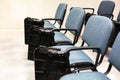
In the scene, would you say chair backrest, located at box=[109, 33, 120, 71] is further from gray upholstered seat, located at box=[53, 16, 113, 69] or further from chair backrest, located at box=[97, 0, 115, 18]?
chair backrest, located at box=[97, 0, 115, 18]

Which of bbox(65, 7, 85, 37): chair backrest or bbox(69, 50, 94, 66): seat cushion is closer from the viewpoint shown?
bbox(69, 50, 94, 66): seat cushion

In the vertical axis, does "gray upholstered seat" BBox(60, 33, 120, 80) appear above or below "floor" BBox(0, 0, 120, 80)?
above

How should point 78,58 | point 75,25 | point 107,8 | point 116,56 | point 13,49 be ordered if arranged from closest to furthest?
point 116,56
point 78,58
point 75,25
point 13,49
point 107,8

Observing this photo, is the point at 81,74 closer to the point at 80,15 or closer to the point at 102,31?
the point at 102,31

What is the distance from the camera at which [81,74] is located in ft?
5.44

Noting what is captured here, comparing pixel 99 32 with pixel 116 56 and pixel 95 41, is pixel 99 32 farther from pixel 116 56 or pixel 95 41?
pixel 116 56

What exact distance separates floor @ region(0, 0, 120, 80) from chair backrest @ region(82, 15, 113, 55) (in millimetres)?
927

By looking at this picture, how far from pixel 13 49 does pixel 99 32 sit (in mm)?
2255

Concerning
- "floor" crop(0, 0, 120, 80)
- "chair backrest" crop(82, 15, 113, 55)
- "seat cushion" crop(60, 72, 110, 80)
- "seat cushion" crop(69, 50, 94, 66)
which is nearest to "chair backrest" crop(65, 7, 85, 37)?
"chair backrest" crop(82, 15, 113, 55)

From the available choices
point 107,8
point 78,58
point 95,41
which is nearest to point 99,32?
point 95,41

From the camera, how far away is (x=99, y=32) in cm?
197

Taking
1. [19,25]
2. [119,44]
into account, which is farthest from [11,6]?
[119,44]

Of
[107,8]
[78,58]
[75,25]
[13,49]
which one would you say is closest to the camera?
[78,58]

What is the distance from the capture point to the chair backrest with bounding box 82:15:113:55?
1830 mm
